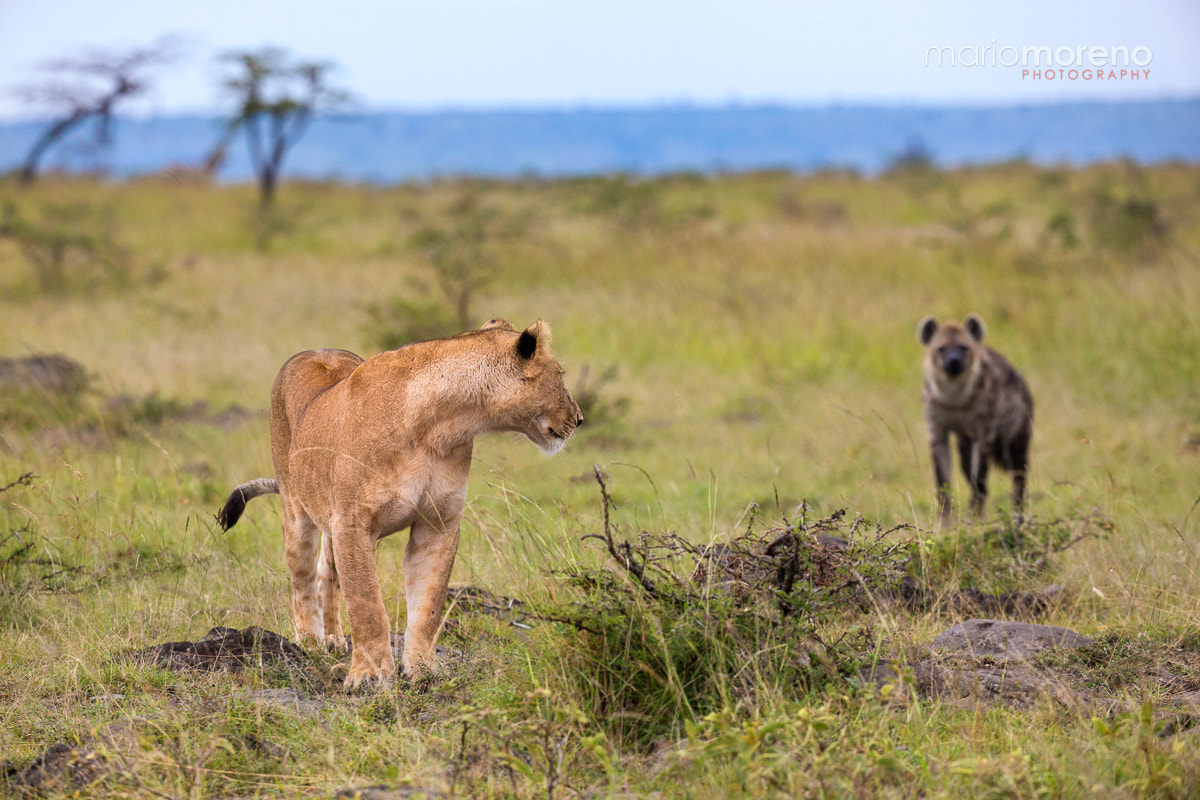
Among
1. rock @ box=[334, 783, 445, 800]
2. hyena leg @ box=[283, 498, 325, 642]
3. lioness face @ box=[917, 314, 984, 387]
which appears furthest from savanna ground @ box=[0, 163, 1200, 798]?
lioness face @ box=[917, 314, 984, 387]

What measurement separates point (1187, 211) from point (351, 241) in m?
16.0

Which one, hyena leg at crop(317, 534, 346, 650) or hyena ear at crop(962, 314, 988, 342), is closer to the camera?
hyena leg at crop(317, 534, 346, 650)

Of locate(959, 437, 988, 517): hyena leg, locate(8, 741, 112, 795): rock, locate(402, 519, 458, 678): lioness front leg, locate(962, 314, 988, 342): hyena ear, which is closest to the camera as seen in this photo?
locate(8, 741, 112, 795): rock

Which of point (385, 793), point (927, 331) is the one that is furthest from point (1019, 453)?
point (385, 793)

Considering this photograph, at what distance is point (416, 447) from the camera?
386 centimetres

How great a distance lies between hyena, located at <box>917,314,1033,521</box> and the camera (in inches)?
305

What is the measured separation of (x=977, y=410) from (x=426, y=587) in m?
4.97

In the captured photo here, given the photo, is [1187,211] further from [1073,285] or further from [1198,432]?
[1198,432]

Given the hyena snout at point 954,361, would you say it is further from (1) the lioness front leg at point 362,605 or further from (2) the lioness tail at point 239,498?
(1) the lioness front leg at point 362,605

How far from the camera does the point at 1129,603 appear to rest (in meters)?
4.69

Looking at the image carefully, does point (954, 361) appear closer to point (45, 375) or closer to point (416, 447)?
point (416, 447)

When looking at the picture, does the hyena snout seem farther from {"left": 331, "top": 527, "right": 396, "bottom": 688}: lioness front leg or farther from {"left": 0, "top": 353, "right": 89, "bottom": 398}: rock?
{"left": 0, "top": 353, "right": 89, "bottom": 398}: rock

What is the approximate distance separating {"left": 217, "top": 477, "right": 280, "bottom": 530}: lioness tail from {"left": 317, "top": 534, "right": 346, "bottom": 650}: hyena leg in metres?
0.45

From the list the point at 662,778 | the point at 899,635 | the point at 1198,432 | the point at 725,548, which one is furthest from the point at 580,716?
the point at 1198,432
